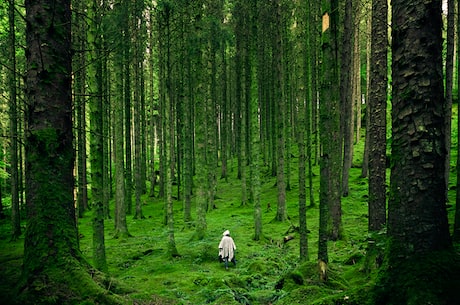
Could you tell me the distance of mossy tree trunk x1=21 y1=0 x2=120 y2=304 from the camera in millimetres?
3201

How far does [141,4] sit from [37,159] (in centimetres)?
1289

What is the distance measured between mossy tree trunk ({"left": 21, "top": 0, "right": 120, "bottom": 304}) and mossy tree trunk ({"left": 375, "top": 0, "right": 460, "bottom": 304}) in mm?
2882

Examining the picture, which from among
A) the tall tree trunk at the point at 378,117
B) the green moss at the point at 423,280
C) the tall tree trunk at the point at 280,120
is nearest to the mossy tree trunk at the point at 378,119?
the tall tree trunk at the point at 378,117

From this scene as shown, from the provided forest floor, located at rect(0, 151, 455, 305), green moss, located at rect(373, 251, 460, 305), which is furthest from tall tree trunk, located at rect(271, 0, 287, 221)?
green moss, located at rect(373, 251, 460, 305)

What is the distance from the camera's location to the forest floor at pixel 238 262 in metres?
5.52

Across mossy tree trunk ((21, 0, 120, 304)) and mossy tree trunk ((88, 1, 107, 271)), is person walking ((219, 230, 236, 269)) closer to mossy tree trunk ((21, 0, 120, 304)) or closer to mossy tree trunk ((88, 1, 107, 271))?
mossy tree trunk ((88, 1, 107, 271))

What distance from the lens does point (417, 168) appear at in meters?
2.75

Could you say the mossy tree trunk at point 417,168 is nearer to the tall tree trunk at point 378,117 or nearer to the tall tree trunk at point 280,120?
the tall tree trunk at point 378,117

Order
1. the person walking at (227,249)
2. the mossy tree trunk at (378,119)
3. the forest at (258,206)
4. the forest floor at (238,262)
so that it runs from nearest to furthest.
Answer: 1. the forest at (258,206)
2. the forest floor at (238,262)
3. the mossy tree trunk at (378,119)
4. the person walking at (227,249)

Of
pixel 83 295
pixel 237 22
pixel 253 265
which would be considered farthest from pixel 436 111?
pixel 237 22

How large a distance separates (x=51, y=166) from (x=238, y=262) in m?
10.4

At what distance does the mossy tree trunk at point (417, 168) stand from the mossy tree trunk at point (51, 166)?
288cm

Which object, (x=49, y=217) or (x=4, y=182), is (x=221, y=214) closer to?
(x=49, y=217)

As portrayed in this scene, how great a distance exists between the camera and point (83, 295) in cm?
318
